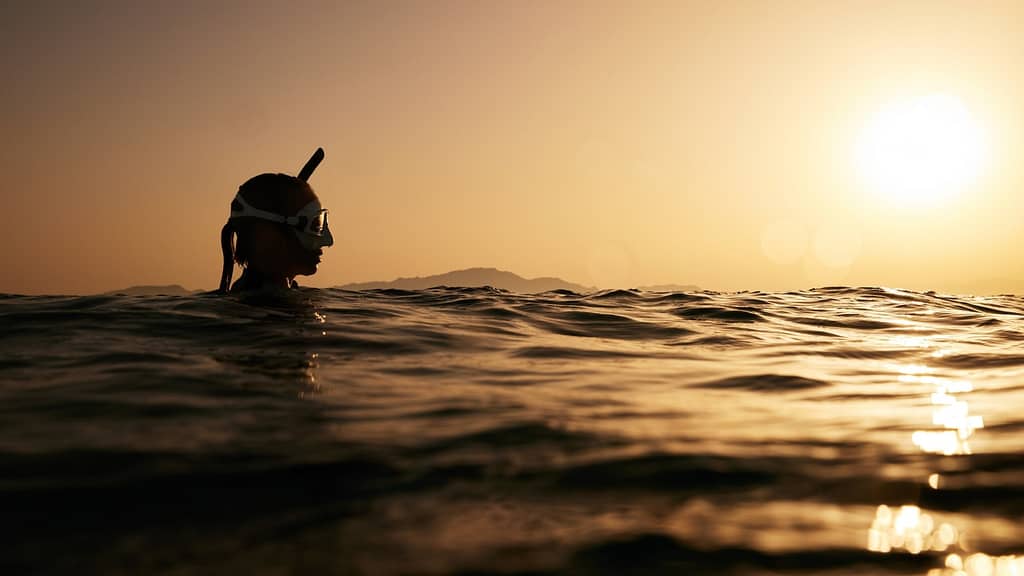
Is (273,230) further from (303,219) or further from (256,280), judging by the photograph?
(256,280)

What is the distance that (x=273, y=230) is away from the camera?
756 centimetres

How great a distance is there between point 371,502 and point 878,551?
1.52m

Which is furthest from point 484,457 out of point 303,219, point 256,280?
point 256,280

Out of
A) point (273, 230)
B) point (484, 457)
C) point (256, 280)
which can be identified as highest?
point (273, 230)

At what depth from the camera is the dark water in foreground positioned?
2062 millimetres

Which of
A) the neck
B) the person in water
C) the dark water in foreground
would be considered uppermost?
the person in water

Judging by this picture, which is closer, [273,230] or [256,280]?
[273,230]

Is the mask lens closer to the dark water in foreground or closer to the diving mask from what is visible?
the diving mask

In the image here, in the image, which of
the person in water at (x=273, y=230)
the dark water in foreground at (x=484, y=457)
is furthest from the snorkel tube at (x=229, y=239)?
the dark water in foreground at (x=484, y=457)

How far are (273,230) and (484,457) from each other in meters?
5.33

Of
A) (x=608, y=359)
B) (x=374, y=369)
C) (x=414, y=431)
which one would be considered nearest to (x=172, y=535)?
(x=414, y=431)

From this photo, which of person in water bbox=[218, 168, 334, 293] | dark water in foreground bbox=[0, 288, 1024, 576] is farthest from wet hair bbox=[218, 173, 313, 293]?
dark water in foreground bbox=[0, 288, 1024, 576]

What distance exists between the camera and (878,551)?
207 cm

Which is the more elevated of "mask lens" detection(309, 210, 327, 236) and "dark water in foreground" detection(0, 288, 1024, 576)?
"mask lens" detection(309, 210, 327, 236)
